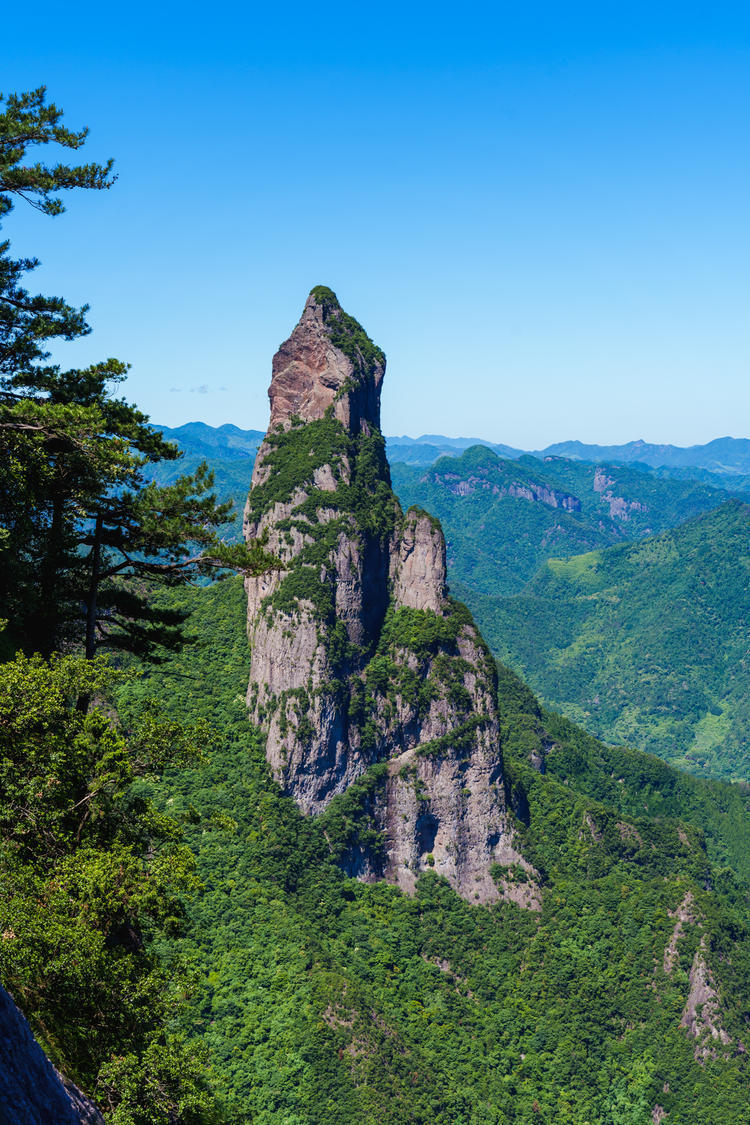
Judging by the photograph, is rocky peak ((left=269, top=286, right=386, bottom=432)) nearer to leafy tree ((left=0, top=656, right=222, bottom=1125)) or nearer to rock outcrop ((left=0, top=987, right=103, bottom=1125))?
leafy tree ((left=0, top=656, right=222, bottom=1125))

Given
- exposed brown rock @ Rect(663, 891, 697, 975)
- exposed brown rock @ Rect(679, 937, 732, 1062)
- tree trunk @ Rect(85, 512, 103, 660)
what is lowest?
exposed brown rock @ Rect(679, 937, 732, 1062)

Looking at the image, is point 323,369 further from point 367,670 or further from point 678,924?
point 678,924

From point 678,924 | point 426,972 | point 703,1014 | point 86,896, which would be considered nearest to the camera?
point 86,896

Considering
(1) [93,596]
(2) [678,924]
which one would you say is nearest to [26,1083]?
(1) [93,596]

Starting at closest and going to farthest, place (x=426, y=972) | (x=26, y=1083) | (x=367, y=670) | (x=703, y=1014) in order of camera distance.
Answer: (x=26, y=1083)
(x=426, y=972)
(x=703, y=1014)
(x=367, y=670)

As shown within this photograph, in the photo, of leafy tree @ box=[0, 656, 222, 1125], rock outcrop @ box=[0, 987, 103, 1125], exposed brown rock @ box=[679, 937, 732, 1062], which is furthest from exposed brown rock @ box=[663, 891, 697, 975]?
rock outcrop @ box=[0, 987, 103, 1125]

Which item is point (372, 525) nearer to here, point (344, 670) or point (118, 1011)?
point (344, 670)

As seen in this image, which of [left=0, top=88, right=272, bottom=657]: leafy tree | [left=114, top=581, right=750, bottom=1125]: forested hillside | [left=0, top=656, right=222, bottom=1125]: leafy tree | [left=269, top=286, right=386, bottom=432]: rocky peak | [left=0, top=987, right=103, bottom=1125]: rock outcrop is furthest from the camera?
[left=269, top=286, right=386, bottom=432]: rocky peak
